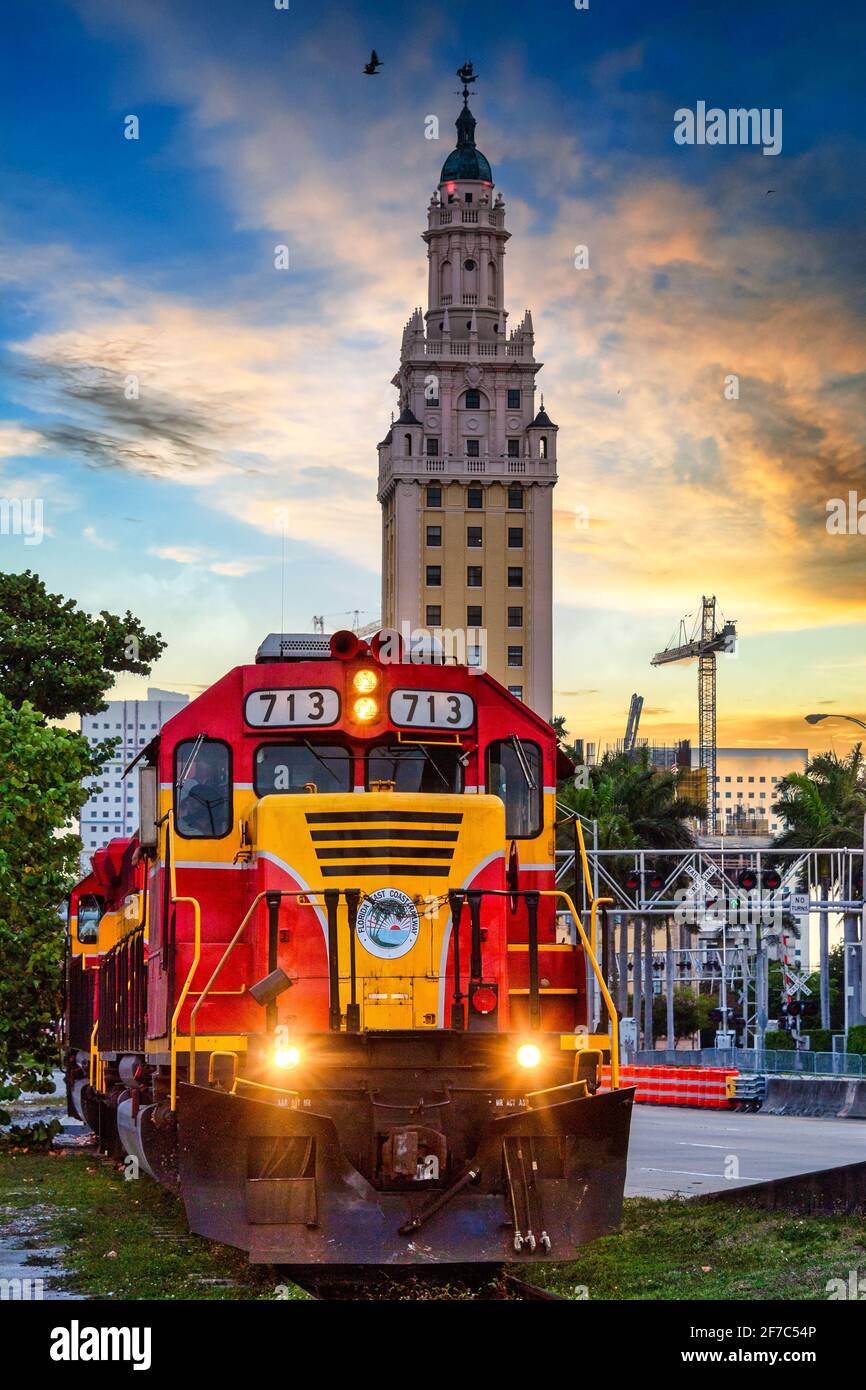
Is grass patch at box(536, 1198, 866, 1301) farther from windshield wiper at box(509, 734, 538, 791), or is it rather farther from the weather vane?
the weather vane

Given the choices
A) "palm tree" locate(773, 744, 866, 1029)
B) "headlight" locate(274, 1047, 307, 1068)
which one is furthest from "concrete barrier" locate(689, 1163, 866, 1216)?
"palm tree" locate(773, 744, 866, 1029)

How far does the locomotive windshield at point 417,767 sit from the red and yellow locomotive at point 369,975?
0.02 metres

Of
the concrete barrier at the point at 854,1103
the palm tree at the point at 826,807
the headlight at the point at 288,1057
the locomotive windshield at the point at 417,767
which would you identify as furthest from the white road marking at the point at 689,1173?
the palm tree at the point at 826,807

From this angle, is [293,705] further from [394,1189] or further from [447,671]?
[394,1189]

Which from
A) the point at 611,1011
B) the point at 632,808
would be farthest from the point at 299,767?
the point at 632,808

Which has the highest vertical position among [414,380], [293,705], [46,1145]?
[414,380]

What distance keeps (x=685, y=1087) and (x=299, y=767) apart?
33169 millimetres

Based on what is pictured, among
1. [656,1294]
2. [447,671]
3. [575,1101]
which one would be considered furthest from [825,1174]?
[447,671]

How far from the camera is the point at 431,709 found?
13.6 meters

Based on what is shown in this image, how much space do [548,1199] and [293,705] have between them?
3937 millimetres

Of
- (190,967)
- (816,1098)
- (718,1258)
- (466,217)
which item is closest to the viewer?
(190,967)

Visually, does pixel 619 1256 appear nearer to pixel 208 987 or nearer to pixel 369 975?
pixel 369 975
